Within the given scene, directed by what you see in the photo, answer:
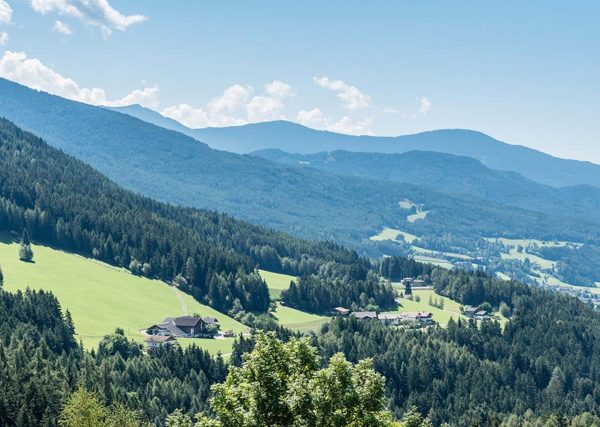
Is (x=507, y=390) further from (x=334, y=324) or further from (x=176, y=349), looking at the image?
(x=176, y=349)

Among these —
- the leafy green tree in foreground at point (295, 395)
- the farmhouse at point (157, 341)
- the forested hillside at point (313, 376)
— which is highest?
the leafy green tree in foreground at point (295, 395)

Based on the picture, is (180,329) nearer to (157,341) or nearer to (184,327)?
(184,327)

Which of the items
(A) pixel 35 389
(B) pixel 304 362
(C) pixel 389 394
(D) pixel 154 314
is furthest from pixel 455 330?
(B) pixel 304 362

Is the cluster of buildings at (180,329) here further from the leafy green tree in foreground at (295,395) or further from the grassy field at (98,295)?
the leafy green tree in foreground at (295,395)

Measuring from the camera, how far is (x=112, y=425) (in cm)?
6562

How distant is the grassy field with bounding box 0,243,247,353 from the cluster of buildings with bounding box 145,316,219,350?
128 inches

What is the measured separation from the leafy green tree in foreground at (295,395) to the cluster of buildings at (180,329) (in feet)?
381

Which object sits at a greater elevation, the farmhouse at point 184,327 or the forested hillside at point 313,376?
the forested hillside at point 313,376

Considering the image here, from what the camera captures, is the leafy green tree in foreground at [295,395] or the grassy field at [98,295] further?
the grassy field at [98,295]

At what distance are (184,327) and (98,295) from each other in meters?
25.3

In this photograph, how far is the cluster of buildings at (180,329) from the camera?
5866 inches

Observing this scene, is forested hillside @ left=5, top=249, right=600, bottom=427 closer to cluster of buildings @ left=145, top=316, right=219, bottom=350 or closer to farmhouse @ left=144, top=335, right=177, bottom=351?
farmhouse @ left=144, top=335, right=177, bottom=351

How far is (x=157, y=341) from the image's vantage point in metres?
146

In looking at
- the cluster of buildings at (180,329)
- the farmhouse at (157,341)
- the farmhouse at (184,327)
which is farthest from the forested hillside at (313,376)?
the farmhouse at (184,327)
